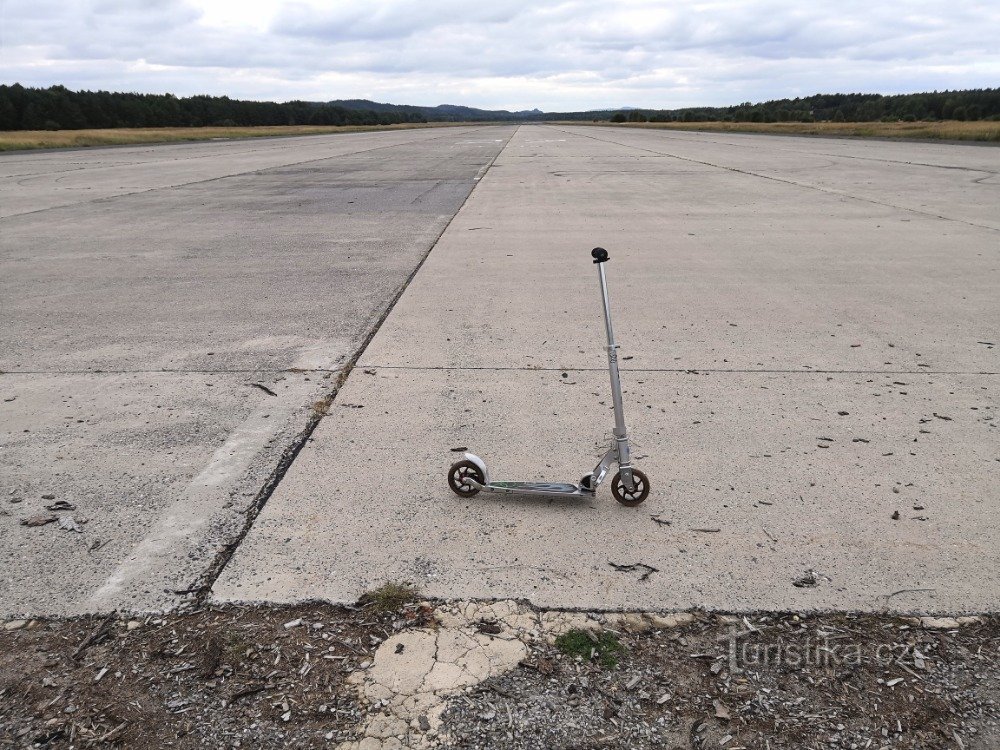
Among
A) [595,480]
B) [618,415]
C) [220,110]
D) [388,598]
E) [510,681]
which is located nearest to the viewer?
[510,681]

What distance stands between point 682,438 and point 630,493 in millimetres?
751

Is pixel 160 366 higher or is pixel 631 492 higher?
pixel 160 366

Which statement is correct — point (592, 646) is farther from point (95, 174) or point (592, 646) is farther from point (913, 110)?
point (913, 110)

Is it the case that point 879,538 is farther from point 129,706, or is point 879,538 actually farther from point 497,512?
Answer: point 129,706

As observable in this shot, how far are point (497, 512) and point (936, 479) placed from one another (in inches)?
79.2

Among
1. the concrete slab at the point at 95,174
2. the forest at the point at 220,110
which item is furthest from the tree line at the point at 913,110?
the concrete slab at the point at 95,174

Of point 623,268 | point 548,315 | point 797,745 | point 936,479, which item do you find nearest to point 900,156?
point 623,268

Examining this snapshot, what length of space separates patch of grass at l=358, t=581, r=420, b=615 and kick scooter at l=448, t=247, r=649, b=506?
677mm

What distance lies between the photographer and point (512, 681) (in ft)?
7.64

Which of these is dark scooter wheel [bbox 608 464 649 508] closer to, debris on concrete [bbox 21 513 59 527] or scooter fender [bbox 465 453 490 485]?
scooter fender [bbox 465 453 490 485]

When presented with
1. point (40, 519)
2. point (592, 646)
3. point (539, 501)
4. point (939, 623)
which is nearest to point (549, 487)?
point (539, 501)

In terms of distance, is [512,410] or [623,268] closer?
[512,410]

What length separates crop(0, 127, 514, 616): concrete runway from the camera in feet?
9.90

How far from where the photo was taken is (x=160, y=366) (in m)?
5.09
